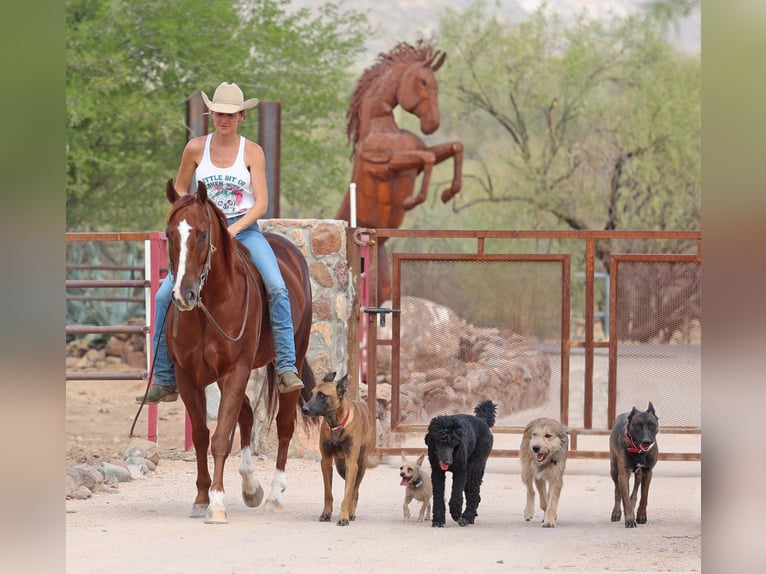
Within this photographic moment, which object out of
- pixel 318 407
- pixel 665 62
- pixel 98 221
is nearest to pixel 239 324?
pixel 318 407

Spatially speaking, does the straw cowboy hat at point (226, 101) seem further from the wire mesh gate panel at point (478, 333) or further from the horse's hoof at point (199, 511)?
the wire mesh gate panel at point (478, 333)

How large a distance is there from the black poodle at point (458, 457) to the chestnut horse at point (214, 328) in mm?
1238

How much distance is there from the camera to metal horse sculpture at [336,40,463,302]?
19.8m

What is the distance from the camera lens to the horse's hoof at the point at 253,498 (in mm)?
8727

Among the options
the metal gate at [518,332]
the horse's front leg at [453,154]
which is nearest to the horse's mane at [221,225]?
the metal gate at [518,332]

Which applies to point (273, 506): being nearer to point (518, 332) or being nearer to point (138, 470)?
point (138, 470)

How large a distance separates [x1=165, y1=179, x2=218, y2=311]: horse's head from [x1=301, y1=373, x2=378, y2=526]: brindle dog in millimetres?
1059

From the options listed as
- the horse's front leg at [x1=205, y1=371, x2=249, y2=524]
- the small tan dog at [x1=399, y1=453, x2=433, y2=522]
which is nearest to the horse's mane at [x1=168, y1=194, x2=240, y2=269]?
the horse's front leg at [x1=205, y1=371, x2=249, y2=524]

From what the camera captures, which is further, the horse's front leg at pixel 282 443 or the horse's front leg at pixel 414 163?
the horse's front leg at pixel 414 163

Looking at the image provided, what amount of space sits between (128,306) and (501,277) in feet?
50.8

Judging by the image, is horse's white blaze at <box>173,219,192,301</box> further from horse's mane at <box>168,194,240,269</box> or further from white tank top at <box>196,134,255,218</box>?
white tank top at <box>196,134,255,218</box>
